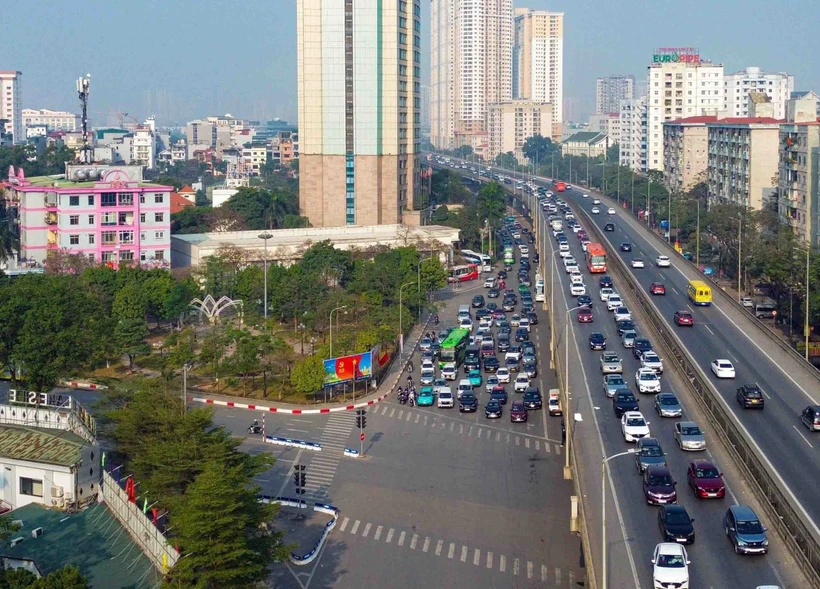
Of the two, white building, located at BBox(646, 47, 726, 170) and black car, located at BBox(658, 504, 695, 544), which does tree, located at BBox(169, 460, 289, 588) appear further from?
white building, located at BBox(646, 47, 726, 170)

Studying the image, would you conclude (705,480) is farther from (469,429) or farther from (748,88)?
(748,88)

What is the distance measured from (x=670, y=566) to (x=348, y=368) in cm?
2090

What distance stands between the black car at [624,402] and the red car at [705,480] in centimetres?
695

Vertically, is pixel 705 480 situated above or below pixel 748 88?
below

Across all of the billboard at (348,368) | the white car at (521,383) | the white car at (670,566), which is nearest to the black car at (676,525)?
the white car at (670,566)

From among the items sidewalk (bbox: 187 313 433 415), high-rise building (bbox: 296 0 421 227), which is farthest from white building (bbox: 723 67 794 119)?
sidewalk (bbox: 187 313 433 415)

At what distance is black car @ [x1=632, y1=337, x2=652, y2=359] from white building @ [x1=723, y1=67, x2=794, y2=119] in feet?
326

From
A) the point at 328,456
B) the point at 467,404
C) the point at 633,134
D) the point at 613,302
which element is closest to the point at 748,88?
the point at 633,134

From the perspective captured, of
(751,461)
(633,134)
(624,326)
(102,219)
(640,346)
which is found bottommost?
(751,461)

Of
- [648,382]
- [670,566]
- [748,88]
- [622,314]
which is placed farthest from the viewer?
[748,88]

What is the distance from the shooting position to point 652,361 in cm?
4056

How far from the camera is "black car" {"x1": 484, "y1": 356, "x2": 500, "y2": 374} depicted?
4581 cm

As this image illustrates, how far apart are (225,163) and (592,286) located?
130696 mm

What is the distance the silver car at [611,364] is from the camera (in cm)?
4025
